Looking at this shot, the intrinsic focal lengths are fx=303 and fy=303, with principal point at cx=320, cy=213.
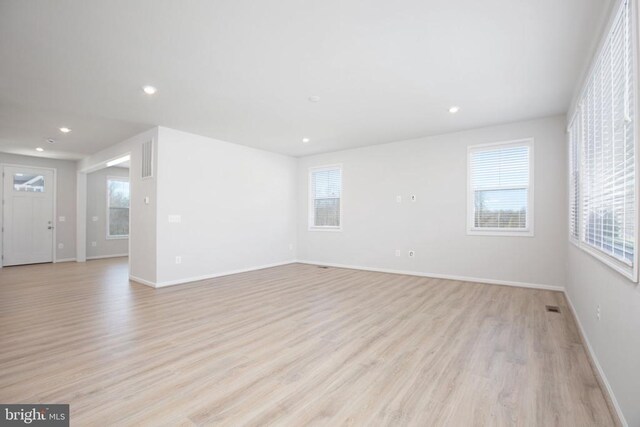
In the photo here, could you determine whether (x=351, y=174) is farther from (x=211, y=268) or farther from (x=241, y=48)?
(x=241, y=48)

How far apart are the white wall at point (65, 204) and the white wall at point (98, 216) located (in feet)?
1.13

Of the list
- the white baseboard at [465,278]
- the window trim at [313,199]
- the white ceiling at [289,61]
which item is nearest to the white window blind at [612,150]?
the white ceiling at [289,61]

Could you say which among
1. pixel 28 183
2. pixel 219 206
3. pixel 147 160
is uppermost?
pixel 147 160

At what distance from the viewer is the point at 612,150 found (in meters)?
2.05

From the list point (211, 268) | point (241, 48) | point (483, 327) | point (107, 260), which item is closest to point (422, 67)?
point (241, 48)

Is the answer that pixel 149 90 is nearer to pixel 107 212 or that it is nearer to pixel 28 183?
pixel 28 183

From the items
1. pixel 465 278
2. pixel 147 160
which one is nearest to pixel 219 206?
pixel 147 160

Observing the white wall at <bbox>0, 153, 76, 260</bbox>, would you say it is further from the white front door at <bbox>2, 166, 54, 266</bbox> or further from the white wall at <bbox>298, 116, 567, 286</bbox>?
the white wall at <bbox>298, 116, 567, 286</bbox>

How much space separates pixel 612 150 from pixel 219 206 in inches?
218

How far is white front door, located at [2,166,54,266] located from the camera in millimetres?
7211

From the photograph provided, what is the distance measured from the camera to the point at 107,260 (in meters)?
8.29

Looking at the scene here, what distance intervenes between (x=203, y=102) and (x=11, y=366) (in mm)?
3265

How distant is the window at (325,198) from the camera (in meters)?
7.13

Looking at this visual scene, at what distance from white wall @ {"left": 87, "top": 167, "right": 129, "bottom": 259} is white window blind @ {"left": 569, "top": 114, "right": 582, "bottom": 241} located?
1058cm
